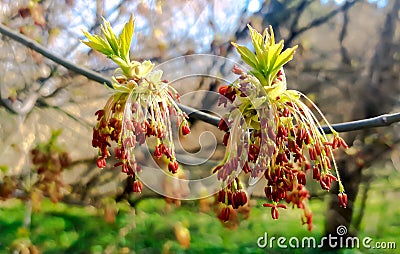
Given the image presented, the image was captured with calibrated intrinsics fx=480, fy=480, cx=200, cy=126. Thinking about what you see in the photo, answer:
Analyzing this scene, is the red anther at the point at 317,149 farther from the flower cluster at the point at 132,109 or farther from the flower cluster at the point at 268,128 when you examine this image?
the flower cluster at the point at 132,109

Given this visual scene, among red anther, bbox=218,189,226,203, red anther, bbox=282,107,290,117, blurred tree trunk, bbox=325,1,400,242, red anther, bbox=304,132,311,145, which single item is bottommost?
red anther, bbox=218,189,226,203

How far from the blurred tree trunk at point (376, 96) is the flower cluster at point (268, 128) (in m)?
1.57

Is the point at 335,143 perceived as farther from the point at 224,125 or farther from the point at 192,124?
the point at 192,124

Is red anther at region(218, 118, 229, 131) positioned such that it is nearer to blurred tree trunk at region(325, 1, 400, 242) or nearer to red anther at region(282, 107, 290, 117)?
red anther at region(282, 107, 290, 117)

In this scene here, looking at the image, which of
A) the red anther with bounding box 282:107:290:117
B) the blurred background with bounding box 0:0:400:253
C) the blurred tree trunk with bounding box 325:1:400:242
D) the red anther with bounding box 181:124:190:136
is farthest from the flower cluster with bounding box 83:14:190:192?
the blurred tree trunk with bounding box 325:1:400:242

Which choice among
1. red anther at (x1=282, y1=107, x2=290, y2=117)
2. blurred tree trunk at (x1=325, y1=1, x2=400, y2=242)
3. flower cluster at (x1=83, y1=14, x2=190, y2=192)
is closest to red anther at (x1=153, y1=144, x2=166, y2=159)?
flower cluster at (x1=83, y1=14, x2=190, y2=192)

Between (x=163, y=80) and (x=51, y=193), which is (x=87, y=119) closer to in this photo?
(x=51, y=193)

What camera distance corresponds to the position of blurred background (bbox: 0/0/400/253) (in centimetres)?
191

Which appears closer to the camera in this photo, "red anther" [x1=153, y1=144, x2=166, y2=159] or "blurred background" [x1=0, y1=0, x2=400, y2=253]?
"red anther" [x1=153, y1=144, x2=166, y2=159]

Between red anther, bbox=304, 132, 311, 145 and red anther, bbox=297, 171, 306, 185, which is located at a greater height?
red anther, bbox=304, 132, 311, 145

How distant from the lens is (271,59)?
1.55 ft

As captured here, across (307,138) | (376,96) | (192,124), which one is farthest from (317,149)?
(376,96)

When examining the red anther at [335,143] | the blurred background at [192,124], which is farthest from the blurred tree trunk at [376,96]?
the red anther at [335,143]

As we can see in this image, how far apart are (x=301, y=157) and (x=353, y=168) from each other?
1.64 metres
